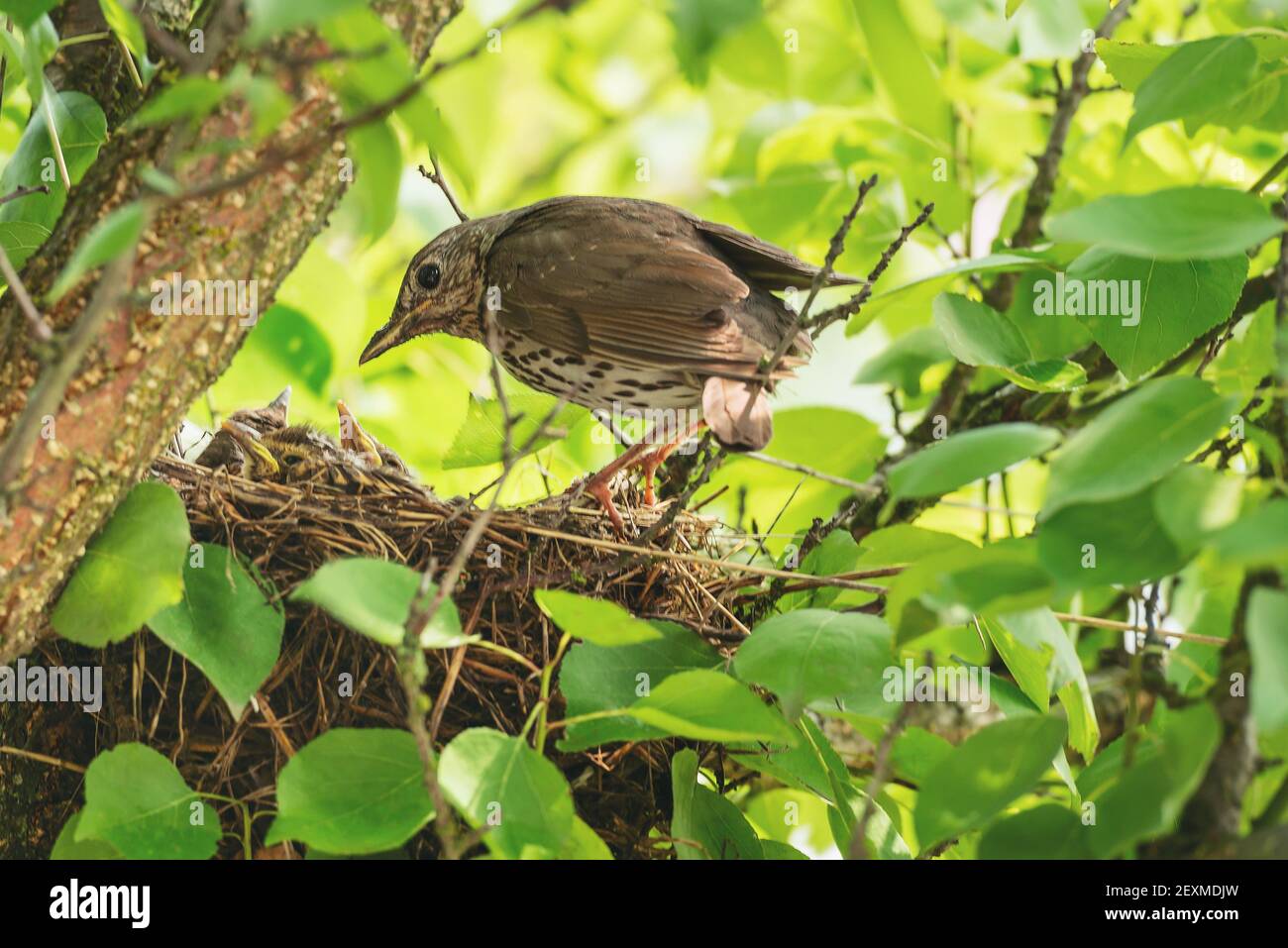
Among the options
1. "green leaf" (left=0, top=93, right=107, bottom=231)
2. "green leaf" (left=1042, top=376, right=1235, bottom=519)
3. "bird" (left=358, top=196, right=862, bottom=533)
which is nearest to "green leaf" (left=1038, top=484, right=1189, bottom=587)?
"green leaf" (left=1042, top=376, right=1235, bottom=519)

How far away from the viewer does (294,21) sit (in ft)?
3.92

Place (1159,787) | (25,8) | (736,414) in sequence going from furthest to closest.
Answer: (736,414)
(25,8)
(1159,787)

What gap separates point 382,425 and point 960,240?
2.03 metres

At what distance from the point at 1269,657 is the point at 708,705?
83cm

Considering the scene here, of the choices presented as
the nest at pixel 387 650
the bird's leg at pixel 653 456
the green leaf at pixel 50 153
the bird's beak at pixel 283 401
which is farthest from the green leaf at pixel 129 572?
the bird's beak at pixel 283 401

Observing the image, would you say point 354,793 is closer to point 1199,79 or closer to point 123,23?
point 123,23

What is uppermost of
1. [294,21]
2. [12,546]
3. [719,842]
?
[294,21]

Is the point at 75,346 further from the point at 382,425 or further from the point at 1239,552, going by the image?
the point at 382,425

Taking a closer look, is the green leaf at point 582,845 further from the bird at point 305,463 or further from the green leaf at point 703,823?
the bird at point 305,463

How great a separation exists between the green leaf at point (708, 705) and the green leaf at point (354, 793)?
1.16 ft

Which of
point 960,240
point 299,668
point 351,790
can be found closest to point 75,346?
point 351,790

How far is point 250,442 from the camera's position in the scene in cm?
322

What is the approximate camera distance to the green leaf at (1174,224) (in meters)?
1.56

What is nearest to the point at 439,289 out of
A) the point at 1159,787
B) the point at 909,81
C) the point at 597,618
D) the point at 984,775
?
the point at 909,81
